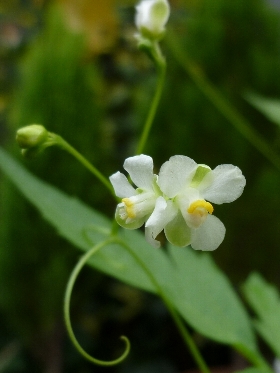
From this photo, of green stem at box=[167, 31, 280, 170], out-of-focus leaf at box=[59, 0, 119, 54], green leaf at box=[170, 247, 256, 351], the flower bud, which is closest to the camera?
the flower bud

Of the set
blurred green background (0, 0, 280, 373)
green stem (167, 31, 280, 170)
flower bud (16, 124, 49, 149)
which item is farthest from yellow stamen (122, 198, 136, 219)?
blurred green background (0, 0, 280, 373)

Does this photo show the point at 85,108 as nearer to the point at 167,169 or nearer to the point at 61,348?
the point at 61,348

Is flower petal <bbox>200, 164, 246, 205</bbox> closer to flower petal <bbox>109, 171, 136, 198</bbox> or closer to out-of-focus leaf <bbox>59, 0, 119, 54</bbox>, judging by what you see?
flower petal <bbox>109, 171, 136, 198</bbox>

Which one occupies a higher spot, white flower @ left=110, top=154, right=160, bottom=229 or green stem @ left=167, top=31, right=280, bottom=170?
white flower @ left=110, top=154, right=160, bottom=229

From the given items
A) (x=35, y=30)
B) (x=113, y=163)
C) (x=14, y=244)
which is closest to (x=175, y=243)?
(x=14, y=244)

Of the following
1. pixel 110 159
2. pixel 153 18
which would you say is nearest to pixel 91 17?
pixel 110 159

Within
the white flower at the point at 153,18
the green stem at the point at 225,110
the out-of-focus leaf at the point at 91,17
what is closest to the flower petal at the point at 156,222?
the white flower at the point at 153,18

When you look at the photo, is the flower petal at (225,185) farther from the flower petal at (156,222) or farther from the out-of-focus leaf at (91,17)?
the out-of-focus leaf at (91,17)
